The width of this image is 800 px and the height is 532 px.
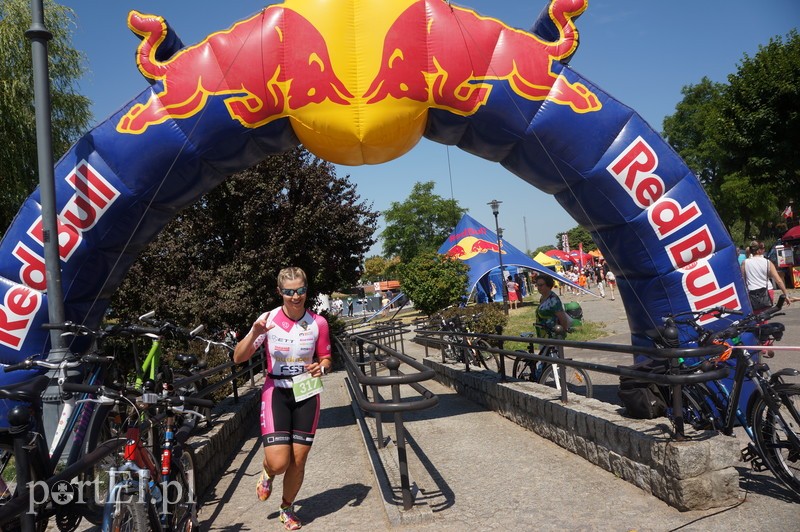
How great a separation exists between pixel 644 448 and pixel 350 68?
4.51 metres

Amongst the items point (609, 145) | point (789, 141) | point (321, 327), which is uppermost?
point (789, 141)

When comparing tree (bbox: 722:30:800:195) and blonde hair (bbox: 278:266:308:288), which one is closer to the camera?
blonde hair (bbox: 278:266:308:288)

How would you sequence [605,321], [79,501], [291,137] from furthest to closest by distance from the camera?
[605,321] → [291,137] → [79,501]

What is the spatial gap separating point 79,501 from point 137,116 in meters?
4.29

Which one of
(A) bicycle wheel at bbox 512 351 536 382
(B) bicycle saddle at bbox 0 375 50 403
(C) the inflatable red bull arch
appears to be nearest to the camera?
(B) bicycle saddle at bbox 0 375 50 403

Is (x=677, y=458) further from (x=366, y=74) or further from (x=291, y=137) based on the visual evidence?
(x=291, y=137)

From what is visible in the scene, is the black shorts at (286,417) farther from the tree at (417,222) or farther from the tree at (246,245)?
the tree at (417,222)

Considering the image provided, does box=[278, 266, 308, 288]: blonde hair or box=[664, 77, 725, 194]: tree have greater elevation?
box=[664, 77, 725, 194]: tree

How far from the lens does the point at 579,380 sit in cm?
782

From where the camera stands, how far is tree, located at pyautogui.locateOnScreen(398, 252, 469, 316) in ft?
86.0

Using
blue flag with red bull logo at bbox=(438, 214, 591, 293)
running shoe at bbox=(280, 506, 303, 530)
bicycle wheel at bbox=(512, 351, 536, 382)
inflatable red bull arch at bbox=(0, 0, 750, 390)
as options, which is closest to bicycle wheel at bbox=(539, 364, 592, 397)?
bicycle wheel at bbox=(512, 351, 536, 382)

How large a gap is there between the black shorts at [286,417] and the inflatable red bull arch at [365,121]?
3.10m

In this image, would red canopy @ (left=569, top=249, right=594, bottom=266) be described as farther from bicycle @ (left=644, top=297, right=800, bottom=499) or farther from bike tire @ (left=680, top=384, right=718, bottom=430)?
bicycle @ (left=644, top=297, right=800, bottom=499)

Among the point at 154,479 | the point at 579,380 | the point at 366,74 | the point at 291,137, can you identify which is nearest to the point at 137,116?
the point at 291,137
